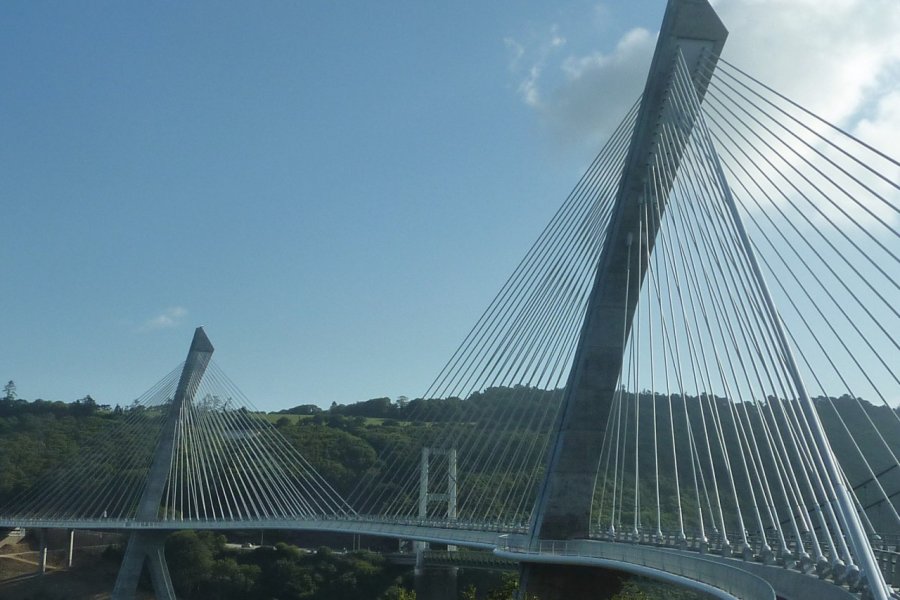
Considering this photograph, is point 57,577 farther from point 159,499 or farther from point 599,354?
point 599,354

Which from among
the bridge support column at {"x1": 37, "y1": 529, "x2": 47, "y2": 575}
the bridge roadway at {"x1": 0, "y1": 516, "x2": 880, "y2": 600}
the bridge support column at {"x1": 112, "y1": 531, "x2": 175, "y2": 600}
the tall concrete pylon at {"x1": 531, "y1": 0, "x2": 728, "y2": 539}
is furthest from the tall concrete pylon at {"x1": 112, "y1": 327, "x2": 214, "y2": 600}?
the tall concrete pylon at {"x1": 531, "y1": 0, "x2": 728, "y2": 539}

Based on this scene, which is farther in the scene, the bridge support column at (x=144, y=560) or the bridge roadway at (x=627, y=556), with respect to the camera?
the bridge support column at (x=144, y=560)

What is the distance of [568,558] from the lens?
19.8m

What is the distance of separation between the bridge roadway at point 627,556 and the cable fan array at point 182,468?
17.2ft

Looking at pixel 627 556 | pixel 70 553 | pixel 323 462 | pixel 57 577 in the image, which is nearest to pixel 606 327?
pixel 627 556

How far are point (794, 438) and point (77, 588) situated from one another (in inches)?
2030

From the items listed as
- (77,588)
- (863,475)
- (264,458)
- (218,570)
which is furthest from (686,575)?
(77,588)

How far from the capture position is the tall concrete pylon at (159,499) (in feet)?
145

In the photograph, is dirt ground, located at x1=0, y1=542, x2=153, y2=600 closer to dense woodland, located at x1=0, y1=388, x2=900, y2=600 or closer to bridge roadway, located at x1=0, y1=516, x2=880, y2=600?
dense woodland, located at x1=0, y1=388, x2=900, y2=600

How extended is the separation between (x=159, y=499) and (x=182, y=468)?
7.32 ft

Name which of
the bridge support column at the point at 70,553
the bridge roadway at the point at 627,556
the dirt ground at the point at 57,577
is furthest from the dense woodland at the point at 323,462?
the bridge support column at the point at 70,553

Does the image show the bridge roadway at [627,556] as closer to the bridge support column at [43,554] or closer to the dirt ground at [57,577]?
the bridge support column at [43,554]

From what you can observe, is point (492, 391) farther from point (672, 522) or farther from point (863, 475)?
point (863, 475)

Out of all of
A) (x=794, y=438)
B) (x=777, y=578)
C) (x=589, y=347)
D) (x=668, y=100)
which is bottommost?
(x=777, y=578)
